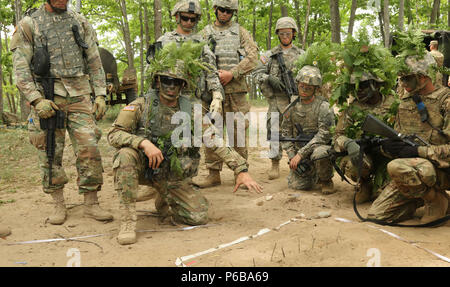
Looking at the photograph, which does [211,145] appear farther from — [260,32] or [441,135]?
[260,32]

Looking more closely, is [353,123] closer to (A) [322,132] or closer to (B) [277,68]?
(A) [322,132]

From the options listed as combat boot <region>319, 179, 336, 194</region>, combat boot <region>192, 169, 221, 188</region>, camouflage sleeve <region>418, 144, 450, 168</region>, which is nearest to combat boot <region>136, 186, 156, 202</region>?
combat boot <region>192, 169, 221, 188</region>

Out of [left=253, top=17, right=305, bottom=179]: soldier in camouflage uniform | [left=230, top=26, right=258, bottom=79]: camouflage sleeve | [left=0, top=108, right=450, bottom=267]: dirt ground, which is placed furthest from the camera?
[left=253, top=17, right=305, bottom=179]: soldier in camouflage uniform

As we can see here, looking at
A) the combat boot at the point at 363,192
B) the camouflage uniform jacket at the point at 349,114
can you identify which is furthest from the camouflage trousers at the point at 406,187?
the camouflage uniform jacket at the point at 349,114

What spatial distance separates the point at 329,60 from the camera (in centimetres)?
586

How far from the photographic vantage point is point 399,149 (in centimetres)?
420

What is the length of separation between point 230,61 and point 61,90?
2.60 m

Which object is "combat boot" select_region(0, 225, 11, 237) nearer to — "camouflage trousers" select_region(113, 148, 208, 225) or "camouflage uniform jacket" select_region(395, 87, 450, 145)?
"camouflage trousers" select_region(113, 148, 208, 225)

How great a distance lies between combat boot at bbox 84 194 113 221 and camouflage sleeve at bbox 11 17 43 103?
128 cm

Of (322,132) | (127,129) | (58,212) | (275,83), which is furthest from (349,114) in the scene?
(58,212)

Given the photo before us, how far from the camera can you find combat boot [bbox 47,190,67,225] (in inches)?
186

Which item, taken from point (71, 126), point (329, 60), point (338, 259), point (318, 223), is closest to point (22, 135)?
point (71, 126)

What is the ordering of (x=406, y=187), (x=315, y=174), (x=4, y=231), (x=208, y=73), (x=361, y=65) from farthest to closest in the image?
1. (x=208, y=73)
2. (x=315, y=174)
3. (x=361, y=65)
4. (x=4, y=231)
5. (x=406, y=187)

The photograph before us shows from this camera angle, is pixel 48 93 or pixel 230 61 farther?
pixel 230 61
